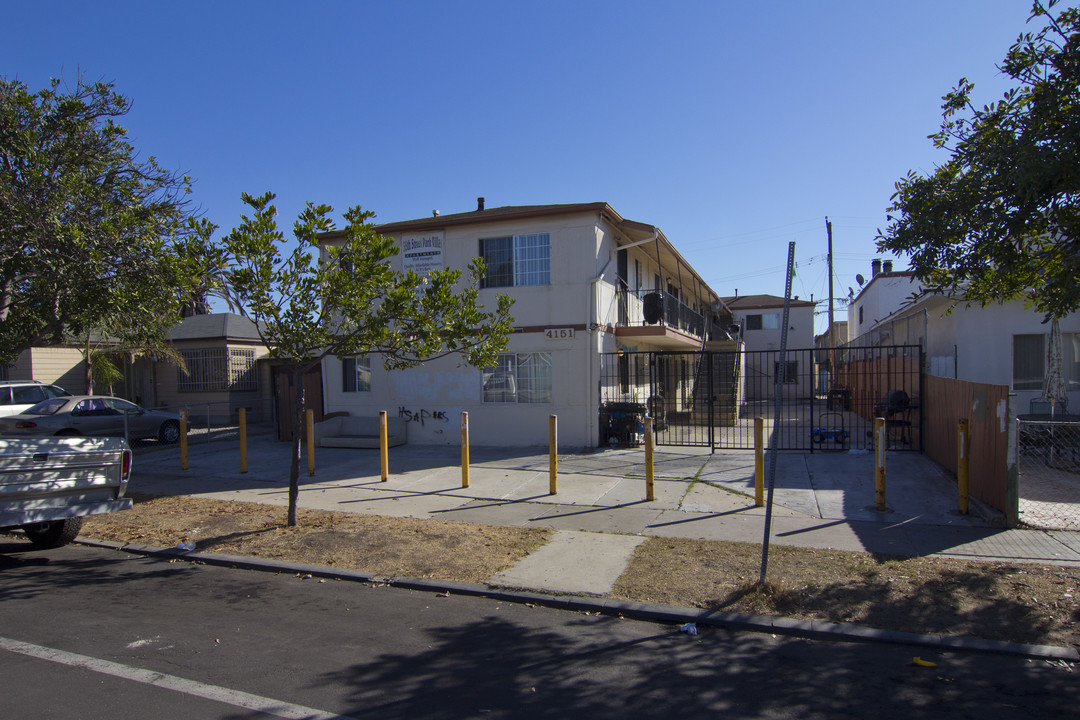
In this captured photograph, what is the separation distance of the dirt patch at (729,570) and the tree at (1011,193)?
247 centimetres

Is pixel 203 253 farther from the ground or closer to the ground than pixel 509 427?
farther from the ground

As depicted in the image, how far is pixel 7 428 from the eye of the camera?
14078 mm

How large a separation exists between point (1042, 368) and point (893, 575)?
13.0 m

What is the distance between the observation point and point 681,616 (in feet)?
17.0

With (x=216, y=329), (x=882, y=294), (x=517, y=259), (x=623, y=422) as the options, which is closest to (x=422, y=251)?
(x=517, y=259)

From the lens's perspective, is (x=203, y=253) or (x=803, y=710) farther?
(x=203, y=253)

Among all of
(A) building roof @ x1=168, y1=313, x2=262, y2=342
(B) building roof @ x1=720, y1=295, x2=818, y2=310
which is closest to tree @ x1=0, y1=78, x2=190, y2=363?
(A) building roof @ x1=168, y1=313, x2=262, y2=342

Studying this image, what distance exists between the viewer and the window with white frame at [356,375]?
15.9m

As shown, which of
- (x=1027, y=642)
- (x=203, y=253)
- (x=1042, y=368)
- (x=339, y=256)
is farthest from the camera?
(x=1042, y=368)

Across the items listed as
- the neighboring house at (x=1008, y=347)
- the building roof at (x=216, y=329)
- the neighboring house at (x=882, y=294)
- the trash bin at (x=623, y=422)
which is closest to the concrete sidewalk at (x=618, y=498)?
the trash bin at (x=623, y=422)

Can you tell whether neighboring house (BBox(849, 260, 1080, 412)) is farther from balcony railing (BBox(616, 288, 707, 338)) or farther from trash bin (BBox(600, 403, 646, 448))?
trash bin (BBox(600, 403, 646, 448))

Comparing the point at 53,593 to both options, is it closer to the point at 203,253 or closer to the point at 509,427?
the point at 203,253

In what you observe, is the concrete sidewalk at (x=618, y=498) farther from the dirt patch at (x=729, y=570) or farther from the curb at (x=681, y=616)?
the dirt patch at (x=729, y=570)

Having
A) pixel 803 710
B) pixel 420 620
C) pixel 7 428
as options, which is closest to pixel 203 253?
pixel 420 620
